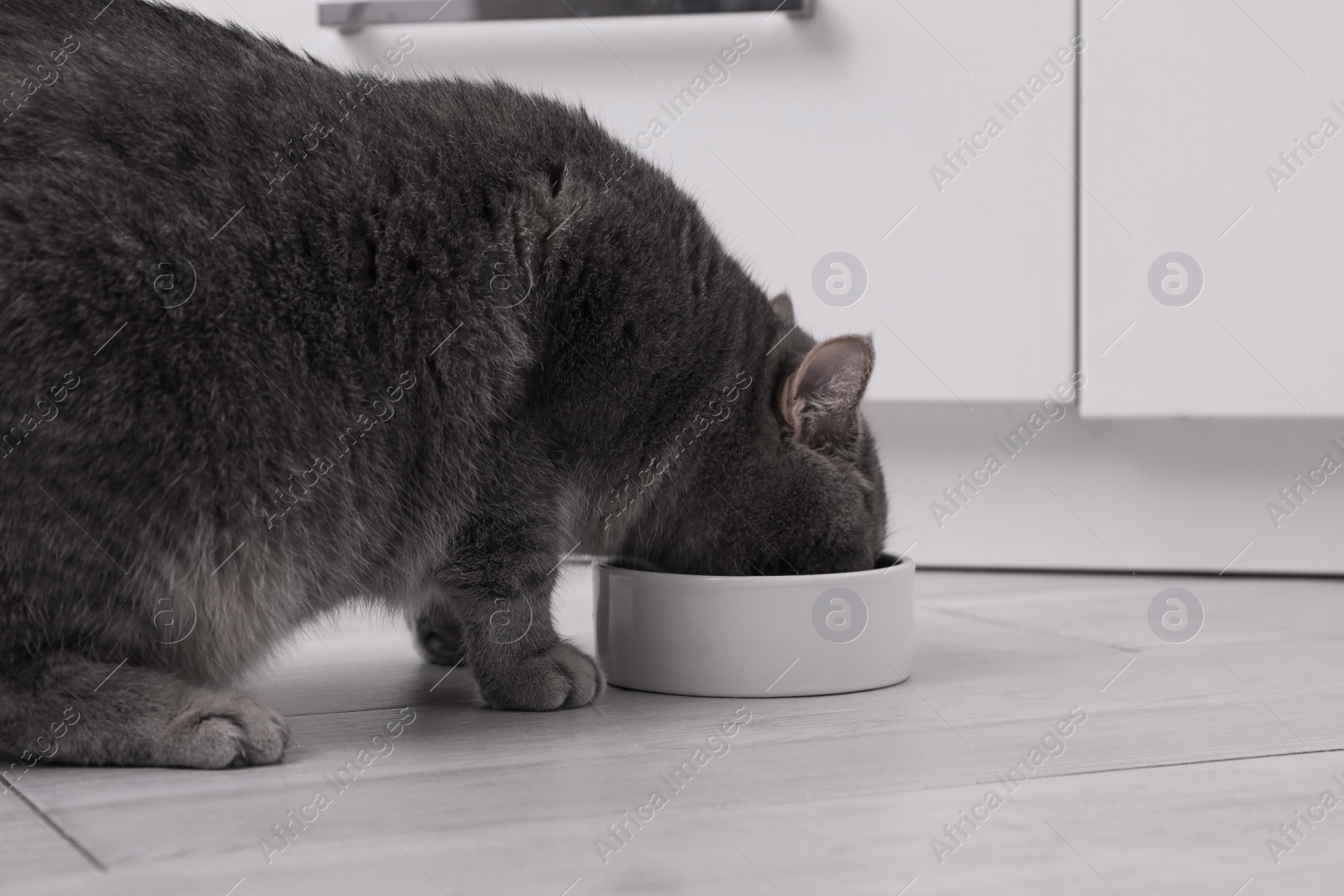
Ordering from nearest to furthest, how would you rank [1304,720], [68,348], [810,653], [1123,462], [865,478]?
[68,348] < [1304,720] < [810,653] < [865,478] < [1123,462]

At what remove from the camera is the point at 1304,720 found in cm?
121

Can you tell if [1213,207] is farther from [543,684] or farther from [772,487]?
[543,684]

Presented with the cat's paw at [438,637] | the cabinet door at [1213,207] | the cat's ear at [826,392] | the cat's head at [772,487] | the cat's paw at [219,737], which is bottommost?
the cat's paw at [438,637]

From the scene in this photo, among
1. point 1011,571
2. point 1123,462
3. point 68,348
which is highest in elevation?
point 68,348

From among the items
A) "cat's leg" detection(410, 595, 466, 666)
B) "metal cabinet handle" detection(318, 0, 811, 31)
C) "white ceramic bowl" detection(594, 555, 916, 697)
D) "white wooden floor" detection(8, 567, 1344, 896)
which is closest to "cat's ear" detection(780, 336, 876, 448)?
"white ceramic bowl" detection(594, 555, 916, 697)

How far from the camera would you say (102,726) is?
1.06 meters

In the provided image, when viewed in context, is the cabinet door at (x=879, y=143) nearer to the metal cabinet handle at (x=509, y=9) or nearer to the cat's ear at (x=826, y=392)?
the metal cabinet handle at (x=509, y=9)

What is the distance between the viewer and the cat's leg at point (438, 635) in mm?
1504

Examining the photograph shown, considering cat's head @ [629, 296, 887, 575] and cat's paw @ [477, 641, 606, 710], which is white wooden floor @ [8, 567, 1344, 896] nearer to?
cat's paw @ [477, 641, 606, 710]

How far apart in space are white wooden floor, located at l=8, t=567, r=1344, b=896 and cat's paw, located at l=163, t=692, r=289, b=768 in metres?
0.01

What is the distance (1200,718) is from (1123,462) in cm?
109

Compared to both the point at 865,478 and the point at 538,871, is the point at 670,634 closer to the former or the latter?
the point at 865,478

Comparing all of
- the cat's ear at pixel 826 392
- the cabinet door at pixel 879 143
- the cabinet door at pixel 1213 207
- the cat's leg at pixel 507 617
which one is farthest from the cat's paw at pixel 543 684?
the cabinet door at pixel 1213 207

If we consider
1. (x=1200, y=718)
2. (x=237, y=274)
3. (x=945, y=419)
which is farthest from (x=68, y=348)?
(x=945, y=419)
